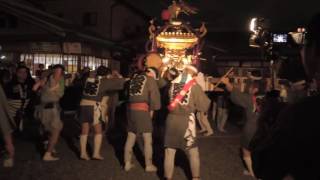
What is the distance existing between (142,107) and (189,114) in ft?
4.07

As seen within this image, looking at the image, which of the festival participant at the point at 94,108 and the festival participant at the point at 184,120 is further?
the festival participant at the point at 94,108

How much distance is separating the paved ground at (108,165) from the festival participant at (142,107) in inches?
15.5

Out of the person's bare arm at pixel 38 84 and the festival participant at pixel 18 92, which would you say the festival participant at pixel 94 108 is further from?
the festival participant at pixel 18 92

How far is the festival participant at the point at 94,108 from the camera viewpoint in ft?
25.7

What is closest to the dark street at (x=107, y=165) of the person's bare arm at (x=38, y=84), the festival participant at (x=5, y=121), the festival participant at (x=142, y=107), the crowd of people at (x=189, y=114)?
the crowd of people at (x=189, y=114)

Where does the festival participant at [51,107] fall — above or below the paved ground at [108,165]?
above

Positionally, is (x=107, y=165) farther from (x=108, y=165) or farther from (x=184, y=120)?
(x=184, y=120)

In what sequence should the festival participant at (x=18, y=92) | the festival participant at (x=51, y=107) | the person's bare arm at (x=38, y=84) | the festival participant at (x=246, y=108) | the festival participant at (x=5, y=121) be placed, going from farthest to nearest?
1. the festival participant at (x=18, y=92)
2. the person's bare arm at (x=38, y=84)
3. the festival participant at (x=51, y=107)
4. the festival participant at (x=246, y=108)
5. the festival participant at (x=5, y=121)

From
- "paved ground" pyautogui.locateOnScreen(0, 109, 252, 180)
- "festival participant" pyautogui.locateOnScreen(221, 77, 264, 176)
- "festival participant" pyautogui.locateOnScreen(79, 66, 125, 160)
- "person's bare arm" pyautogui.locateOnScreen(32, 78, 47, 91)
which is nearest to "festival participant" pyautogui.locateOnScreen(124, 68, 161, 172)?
"paved ground" pyautogui.locateOnScreen(0, 109, 252, 180)

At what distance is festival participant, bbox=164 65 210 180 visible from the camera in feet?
20.2

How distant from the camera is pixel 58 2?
102 ft

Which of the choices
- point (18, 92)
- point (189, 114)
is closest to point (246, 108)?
point (189, 114)

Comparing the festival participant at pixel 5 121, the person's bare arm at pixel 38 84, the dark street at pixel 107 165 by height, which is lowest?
the dark street at pixel 107 165

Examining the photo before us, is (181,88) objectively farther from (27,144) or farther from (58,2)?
(58,2)
